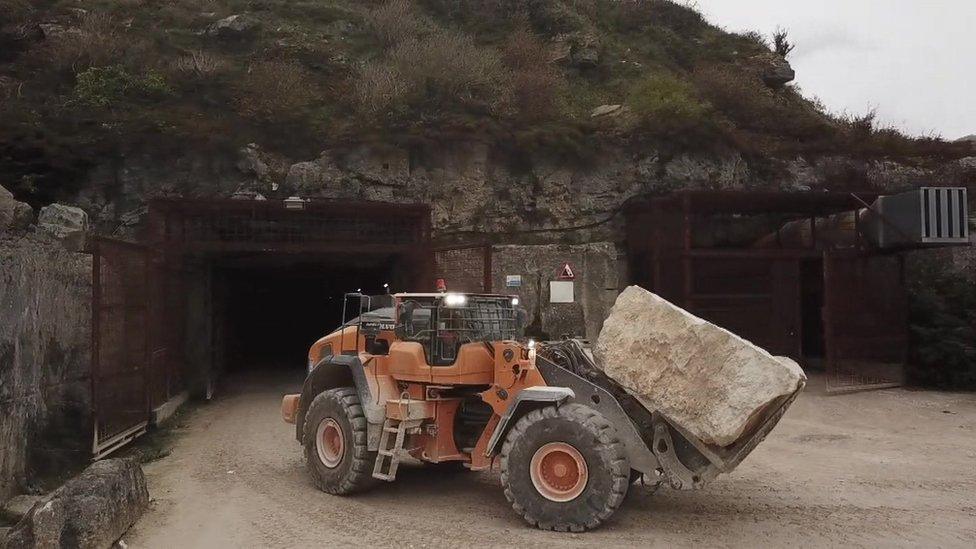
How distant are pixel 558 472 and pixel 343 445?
2611mm

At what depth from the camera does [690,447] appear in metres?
6.26

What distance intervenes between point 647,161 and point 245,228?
30.8 feet

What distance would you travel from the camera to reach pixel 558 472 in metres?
6.30

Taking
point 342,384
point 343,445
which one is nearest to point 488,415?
point 343,445

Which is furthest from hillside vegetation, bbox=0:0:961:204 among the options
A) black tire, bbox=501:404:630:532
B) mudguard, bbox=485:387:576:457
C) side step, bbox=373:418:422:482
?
black tire, bbox=501:404:630:532

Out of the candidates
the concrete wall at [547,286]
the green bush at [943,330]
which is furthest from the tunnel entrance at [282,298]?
the green bush at [943,330]

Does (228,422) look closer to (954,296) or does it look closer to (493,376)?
(493,376)

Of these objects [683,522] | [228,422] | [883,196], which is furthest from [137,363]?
[883,196]

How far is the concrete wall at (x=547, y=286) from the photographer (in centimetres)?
1450

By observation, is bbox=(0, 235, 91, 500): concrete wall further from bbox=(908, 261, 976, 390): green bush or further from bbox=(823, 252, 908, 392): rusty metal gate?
bbox=(908, 261, 976, 390): green bush

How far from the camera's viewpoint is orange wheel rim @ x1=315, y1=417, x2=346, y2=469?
7.86 m

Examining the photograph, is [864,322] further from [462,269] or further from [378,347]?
[378,347]

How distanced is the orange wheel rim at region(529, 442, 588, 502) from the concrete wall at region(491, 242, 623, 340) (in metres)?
8.16

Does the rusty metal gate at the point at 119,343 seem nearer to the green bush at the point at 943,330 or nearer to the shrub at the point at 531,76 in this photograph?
the shrub at the point at 531,76
